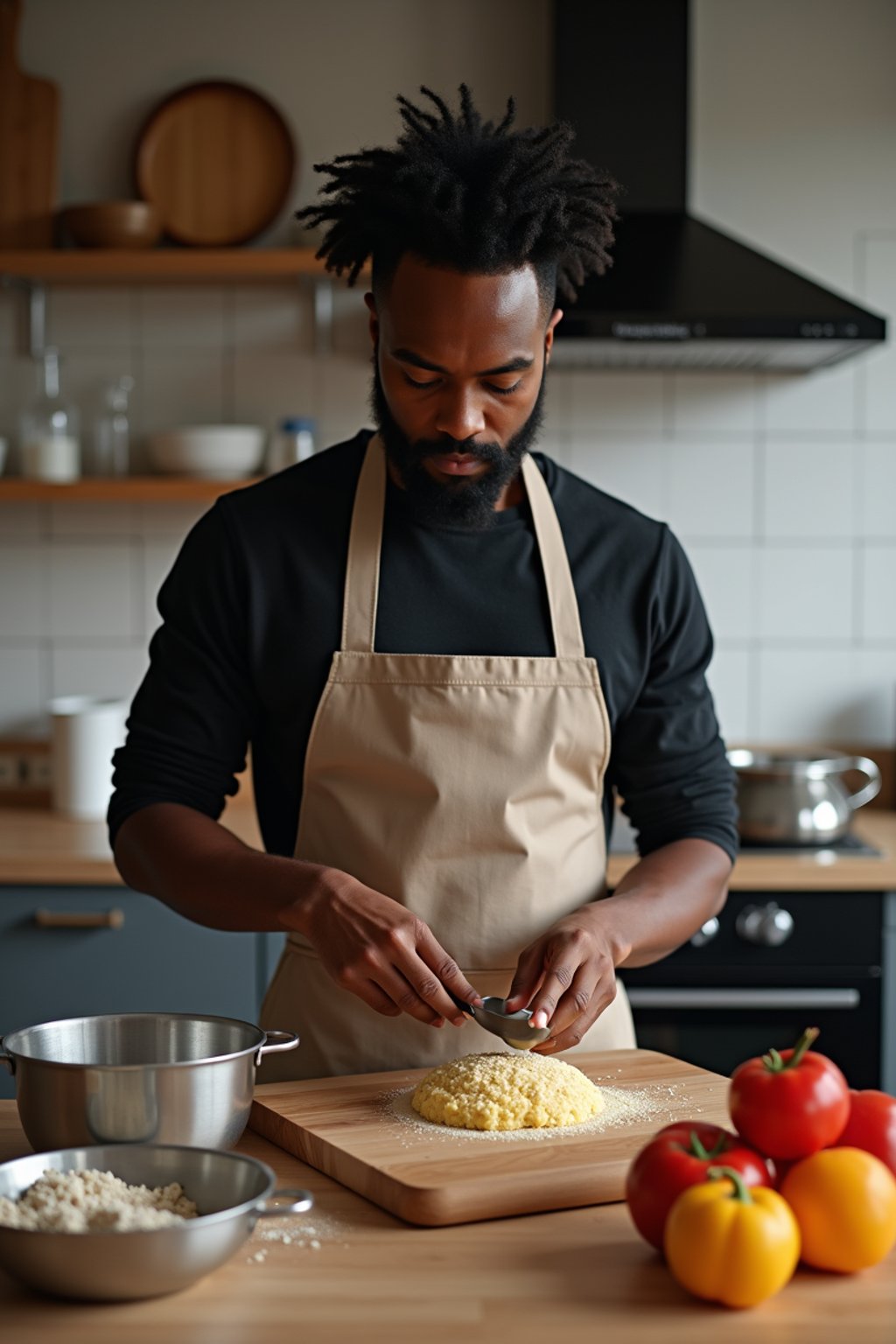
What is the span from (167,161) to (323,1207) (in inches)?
91.7

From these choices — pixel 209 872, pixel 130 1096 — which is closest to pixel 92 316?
pixel 209 872

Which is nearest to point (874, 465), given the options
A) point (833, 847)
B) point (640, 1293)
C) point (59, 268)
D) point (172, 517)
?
point (833, 847)

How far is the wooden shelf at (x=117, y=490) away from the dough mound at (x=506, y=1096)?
5.65 feet

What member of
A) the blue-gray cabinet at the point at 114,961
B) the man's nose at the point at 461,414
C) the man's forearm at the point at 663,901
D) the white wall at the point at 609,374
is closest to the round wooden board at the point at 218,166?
the white wall at the point at 609,374

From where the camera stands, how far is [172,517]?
2973mm

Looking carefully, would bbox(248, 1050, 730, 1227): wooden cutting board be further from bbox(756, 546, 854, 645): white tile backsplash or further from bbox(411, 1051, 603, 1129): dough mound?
bbox(756, 546, 854, 645): white tile backsplash

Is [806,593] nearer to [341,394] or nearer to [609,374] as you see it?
[609,374]

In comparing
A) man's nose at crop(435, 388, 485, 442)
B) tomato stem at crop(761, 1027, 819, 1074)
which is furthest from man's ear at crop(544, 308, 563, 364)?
tomato stem at crop(761, 1027, 819, 1074)

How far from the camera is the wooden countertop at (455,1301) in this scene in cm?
87

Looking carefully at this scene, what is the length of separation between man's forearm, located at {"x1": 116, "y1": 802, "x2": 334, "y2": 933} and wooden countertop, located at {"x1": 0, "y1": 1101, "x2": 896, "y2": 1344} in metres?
0.36

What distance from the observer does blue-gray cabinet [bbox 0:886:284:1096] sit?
7.85 ft

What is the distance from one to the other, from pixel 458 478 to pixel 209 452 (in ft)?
4.67

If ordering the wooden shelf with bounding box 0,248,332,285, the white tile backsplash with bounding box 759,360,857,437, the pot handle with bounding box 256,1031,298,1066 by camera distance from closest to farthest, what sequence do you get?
the pot handle with bounding box 256,1031,298,1066, the wooden shelf with bounding box 0,248,332,285, the white tile backsplash with bounding box 759,360,857,437

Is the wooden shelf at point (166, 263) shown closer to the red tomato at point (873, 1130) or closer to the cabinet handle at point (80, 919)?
the cabinet handle at point (80, 919)
